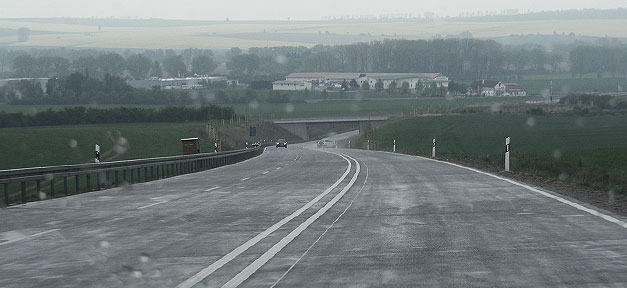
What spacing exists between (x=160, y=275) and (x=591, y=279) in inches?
174

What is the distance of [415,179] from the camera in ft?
83.6

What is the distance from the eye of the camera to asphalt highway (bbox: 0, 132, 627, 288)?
9.16 m

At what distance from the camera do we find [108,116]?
4756 inches

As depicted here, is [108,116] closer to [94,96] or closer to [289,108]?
[94,96]

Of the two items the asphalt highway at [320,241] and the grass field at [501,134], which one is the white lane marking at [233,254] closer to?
the asphalt highway at [320,241]

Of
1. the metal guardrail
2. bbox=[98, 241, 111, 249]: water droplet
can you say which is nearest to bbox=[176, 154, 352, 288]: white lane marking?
bbox=[98, 241, 111, 249]: water droplet

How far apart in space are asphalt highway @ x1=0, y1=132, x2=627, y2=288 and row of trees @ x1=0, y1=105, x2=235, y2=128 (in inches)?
3474

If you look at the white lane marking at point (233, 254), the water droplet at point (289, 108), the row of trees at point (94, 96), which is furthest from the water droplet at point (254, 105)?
the white lane marking at point (233, 254)

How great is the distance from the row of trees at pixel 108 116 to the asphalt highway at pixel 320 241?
88.2 meters

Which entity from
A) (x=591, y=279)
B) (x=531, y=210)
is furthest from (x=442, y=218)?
(x=591, y=279)

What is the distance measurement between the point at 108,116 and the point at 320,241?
11258cm

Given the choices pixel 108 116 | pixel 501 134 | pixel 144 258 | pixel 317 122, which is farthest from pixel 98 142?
pixel 144 258

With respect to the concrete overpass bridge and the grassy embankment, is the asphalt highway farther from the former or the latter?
the concrete overpass bridge

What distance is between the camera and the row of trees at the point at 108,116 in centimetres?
10894
